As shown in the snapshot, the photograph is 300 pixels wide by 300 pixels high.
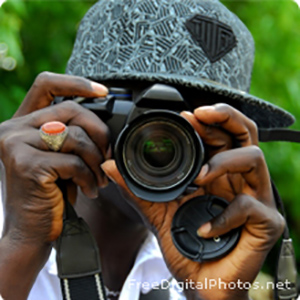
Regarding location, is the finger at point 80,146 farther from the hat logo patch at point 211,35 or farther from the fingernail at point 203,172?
the hat logo patch at point 211,35

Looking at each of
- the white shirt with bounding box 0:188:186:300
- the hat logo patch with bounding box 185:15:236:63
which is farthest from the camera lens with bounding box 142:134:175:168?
the white shirt with bounding box 0:188:186:300

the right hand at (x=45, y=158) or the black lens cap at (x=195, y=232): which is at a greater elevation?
the right hand at (x=45, y=158)

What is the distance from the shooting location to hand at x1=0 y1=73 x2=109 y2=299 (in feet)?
3.67

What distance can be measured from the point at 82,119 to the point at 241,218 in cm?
41

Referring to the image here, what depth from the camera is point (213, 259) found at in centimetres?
121

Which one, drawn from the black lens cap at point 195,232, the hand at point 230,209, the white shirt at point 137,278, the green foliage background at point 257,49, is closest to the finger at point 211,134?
the hand at point 230,209

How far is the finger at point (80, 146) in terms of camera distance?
113 centimetres

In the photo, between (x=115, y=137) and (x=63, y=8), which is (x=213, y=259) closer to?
(x=115, y=137)

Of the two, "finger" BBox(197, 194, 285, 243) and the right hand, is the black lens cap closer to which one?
"finger" BBox(197, 194, 285, 243)

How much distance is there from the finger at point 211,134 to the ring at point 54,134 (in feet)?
0.85

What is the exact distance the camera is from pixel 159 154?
119cm

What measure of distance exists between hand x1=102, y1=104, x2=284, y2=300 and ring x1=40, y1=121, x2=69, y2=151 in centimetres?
11

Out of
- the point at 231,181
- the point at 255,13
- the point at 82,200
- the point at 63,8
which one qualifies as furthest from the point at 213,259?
the point at 255,13

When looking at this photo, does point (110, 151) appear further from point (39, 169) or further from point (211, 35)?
point (211, 35)
